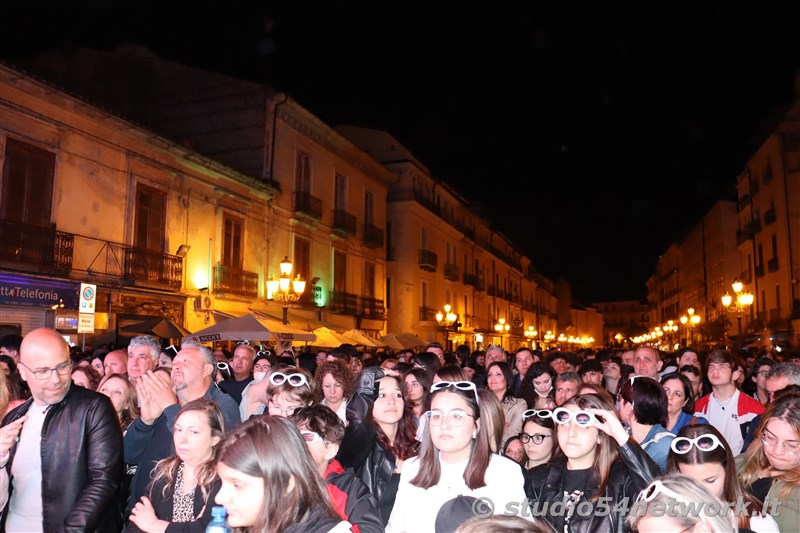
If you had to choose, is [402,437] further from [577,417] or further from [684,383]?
[684,383]

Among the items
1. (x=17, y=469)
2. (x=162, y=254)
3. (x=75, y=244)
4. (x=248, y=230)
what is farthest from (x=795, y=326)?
(x=17, y=469)

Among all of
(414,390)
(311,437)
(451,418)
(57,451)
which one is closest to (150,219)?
(414,390)

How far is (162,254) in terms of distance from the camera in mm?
18609

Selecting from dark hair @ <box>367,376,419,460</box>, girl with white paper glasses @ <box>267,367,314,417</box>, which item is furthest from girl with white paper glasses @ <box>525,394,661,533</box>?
girl with white paper glasses @ <box>267,367,314,417</box>

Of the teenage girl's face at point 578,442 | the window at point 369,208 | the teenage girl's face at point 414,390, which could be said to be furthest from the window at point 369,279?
the teenage girl's face at point 578,442

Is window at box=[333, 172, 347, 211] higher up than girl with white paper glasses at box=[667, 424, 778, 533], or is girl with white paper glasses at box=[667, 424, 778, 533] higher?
window at box=[333, 172, 347, 211]

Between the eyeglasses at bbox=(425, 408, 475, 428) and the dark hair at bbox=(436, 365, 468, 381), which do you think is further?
the dark hair at bbox=(436, 365, 468, 381)

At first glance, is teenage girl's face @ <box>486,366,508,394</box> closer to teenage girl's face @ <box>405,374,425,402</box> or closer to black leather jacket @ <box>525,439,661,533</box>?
teenage girl's face @ <box>405,374,425,402</box>

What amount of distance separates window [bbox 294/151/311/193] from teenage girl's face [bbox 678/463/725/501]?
23799 mm

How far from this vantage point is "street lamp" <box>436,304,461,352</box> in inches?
1270

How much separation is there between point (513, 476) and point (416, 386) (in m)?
3.12

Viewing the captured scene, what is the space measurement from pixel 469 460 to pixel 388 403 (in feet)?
4.97

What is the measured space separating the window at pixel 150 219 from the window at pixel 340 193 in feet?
38.9

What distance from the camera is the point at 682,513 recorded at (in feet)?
8.26
